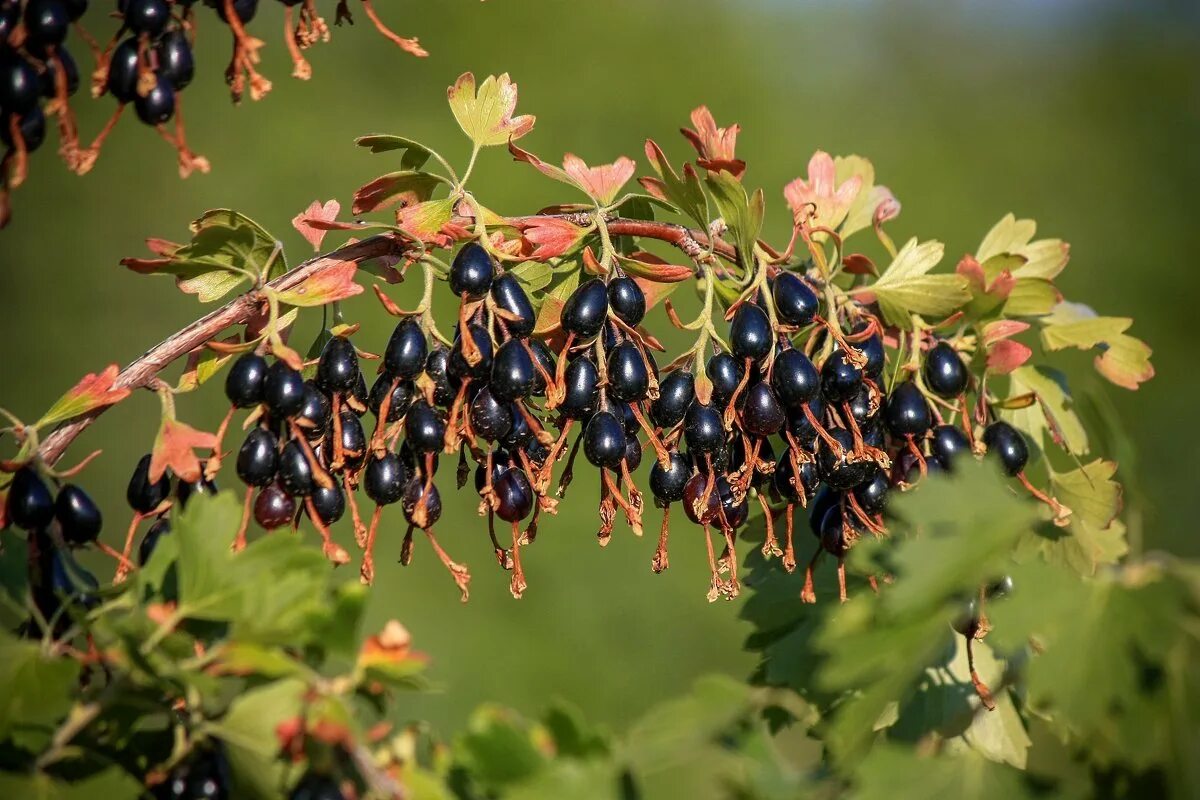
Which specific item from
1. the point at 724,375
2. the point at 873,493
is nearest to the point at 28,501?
the point at 724,375

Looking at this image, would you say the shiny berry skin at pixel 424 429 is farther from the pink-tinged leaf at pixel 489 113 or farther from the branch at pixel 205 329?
the pink-tinged leaf at pixel 489 113

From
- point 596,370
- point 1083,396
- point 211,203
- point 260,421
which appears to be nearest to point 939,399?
point 1083,396

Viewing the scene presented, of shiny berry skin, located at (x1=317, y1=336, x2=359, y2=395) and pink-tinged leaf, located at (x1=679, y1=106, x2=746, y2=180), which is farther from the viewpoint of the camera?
pink-tinged leaf, located at (x1=679, y1=106, x2=746, y2=180)

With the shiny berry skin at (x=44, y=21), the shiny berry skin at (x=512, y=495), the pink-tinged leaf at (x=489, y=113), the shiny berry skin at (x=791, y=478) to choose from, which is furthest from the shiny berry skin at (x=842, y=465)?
the shiny berry skin at (x=44, y=21)

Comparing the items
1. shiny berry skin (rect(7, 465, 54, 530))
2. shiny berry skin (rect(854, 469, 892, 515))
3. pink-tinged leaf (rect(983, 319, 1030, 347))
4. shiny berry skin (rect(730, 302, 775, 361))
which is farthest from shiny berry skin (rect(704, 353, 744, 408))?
shiny berry skin (rect(7, 465, 54, 530))

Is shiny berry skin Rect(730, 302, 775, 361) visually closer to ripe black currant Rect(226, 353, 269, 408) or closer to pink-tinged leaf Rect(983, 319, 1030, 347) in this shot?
pink-tinged leaf Rect(983, 319, 1030, 347)

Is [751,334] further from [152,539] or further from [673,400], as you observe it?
[152,539]
